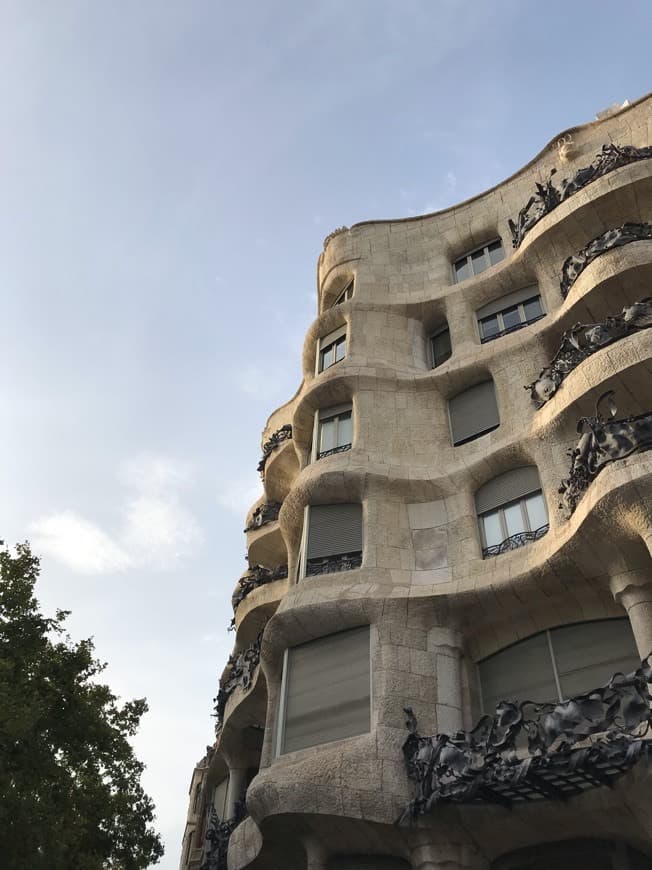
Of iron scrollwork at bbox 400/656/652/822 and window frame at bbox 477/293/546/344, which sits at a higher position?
window frame at bbox 477/293/546/344

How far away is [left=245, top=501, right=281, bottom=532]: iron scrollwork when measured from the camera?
23406 millimetres

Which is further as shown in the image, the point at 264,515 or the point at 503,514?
the point at 264,515

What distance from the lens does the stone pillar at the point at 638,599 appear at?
1133 centimetres

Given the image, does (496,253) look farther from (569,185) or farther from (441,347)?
(441,347)

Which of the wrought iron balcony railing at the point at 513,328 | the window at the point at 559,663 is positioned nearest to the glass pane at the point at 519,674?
the window at the point at 559,663

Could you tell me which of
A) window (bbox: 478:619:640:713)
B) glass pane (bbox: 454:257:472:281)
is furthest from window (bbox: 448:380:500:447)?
window (bbox: 478:619:640:713)

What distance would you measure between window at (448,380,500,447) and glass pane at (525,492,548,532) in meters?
2.33

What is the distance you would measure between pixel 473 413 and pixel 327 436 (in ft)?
11.3

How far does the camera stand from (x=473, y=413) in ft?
56.2

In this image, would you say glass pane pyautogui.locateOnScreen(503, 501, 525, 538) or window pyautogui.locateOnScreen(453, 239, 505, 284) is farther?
window pyautogui.locateOnScreen(453, 239, 505, 284)

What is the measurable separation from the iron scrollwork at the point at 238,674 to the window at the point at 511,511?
5.69 meters

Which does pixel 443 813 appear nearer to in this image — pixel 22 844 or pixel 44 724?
pixel 22 844

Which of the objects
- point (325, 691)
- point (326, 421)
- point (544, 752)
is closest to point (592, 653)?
point (544, 752)

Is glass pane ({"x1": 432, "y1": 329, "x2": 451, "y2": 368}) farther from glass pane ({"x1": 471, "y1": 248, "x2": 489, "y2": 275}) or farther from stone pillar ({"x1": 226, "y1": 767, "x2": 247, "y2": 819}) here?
stone pillar ({"x1": 226, "y1": 767, "x2": 247, "y2": 819})
